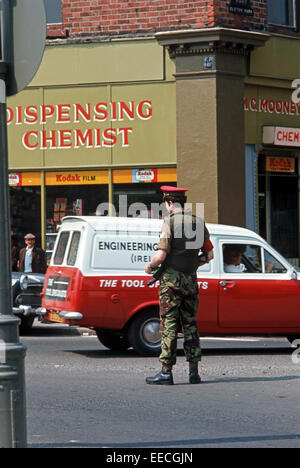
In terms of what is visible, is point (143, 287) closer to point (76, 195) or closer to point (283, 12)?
point (76, 195)

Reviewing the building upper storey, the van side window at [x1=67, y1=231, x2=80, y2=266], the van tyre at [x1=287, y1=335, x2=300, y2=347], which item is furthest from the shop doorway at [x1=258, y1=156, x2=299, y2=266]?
the van side window at [x1=67, y1=231, x2=80, y2=266]

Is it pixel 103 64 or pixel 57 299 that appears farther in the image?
pixel 103 64

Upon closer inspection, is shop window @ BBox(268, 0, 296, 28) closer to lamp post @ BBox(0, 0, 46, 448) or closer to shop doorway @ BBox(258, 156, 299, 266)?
shop doorway @ BBox(258, 156, 299, 266)

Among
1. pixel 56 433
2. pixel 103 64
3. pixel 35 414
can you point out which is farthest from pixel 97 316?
pixel 103 64

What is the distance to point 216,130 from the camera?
18.1m

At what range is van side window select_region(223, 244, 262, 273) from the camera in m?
12.5

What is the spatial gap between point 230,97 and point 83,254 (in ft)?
24.0

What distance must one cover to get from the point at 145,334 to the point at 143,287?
0.61m

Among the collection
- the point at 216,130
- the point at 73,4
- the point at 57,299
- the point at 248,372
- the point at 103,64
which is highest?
the point at 73,4

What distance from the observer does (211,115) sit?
715 inches

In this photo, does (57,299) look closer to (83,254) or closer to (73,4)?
(83,254)

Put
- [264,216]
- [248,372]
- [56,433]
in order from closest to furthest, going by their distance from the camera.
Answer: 1. [56,433]
2. [248,372]
3. [264,216]

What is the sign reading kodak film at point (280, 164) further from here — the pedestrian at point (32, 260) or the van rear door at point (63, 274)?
the van rear door at point (63, 274)

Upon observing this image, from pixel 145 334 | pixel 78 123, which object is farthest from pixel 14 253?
pixel 145 334
